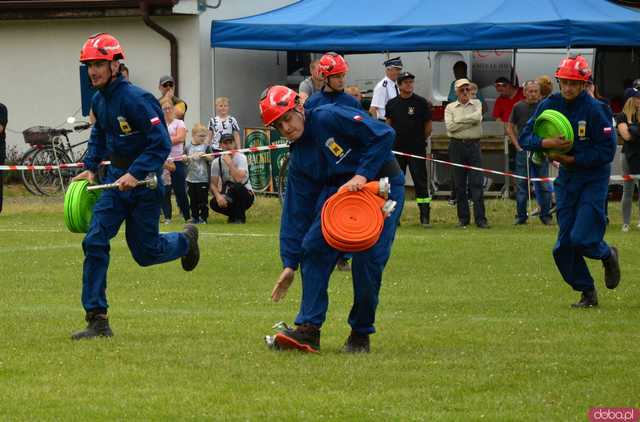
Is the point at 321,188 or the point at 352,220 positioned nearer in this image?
the point at 352,220

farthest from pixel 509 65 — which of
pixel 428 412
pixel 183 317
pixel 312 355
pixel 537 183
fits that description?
pixel 428 412

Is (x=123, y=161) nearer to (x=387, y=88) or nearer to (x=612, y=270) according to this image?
(x=612, y=270)

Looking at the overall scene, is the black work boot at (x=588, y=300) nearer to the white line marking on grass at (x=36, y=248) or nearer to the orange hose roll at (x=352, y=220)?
the orange hose roll at (x=352, y=220)

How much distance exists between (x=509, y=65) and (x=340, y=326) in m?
15.1

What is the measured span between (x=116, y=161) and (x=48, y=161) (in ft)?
49.1

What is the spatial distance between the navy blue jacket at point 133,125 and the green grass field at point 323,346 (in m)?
1.19

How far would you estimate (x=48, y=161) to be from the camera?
24.1 meters

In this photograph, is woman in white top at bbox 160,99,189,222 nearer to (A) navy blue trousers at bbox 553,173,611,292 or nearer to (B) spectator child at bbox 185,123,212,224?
(B) spectator child at bbox 185,123,212,224

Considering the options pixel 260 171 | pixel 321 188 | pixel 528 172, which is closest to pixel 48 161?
pixel 260 171

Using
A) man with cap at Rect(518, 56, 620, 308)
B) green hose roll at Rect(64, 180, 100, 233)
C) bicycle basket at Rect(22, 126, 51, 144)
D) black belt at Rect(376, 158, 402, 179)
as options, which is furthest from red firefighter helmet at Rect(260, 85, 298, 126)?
bicycle basket at Rect(22, 126, 51, 144)

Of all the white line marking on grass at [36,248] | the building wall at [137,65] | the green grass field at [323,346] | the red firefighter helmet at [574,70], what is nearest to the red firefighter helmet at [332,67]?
the green grass field at [323,346]

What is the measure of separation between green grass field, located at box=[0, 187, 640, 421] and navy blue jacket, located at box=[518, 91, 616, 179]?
110cm

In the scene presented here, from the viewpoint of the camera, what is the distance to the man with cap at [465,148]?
18.9 meters

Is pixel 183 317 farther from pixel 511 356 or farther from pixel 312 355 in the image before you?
pixel 511 356
